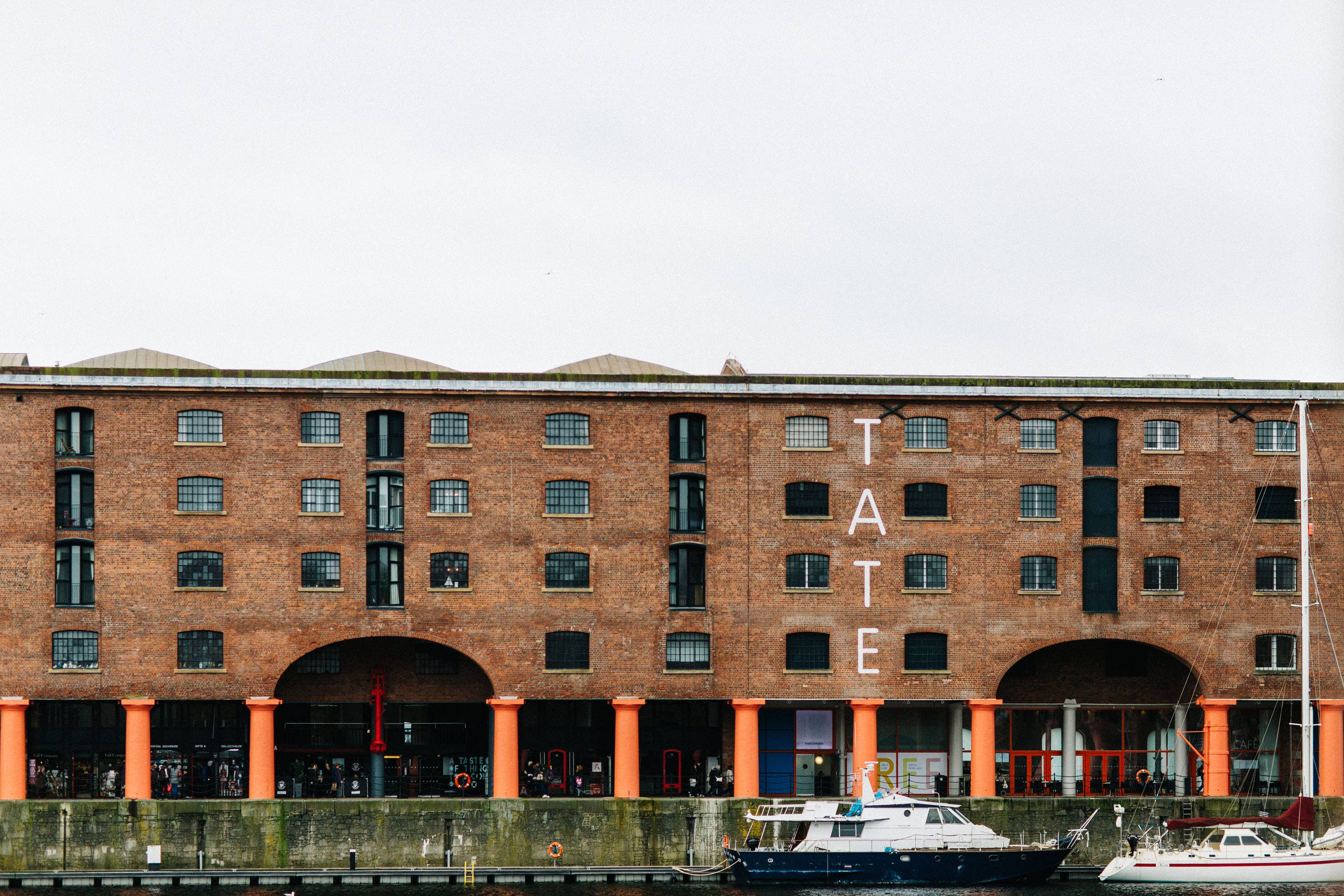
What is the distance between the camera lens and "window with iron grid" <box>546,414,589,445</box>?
70.2m

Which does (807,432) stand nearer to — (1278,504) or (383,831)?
(1278,504)

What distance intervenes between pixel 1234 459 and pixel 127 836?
139 feet

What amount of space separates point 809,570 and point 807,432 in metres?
5.16

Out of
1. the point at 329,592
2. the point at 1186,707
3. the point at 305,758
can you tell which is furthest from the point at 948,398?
the point at 305,758

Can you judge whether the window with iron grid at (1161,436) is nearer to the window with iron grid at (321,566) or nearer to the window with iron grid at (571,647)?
the window with iron grid at (571,647)

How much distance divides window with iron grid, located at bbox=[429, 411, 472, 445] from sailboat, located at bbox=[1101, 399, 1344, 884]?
27.7 metres

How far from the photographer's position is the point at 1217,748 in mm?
71188

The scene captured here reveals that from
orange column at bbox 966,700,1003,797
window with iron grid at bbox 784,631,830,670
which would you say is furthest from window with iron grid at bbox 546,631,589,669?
orange column at bbox 966,700,1003,797

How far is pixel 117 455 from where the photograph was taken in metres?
68.6

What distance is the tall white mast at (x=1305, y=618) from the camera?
220 ft

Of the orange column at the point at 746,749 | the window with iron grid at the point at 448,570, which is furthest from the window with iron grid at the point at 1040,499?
the window with iron grid at the point at 448,570

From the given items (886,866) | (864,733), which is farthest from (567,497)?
(886,866)

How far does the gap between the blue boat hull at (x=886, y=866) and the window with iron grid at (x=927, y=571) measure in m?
10.6

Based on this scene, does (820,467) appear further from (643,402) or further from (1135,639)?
(1135,639)
